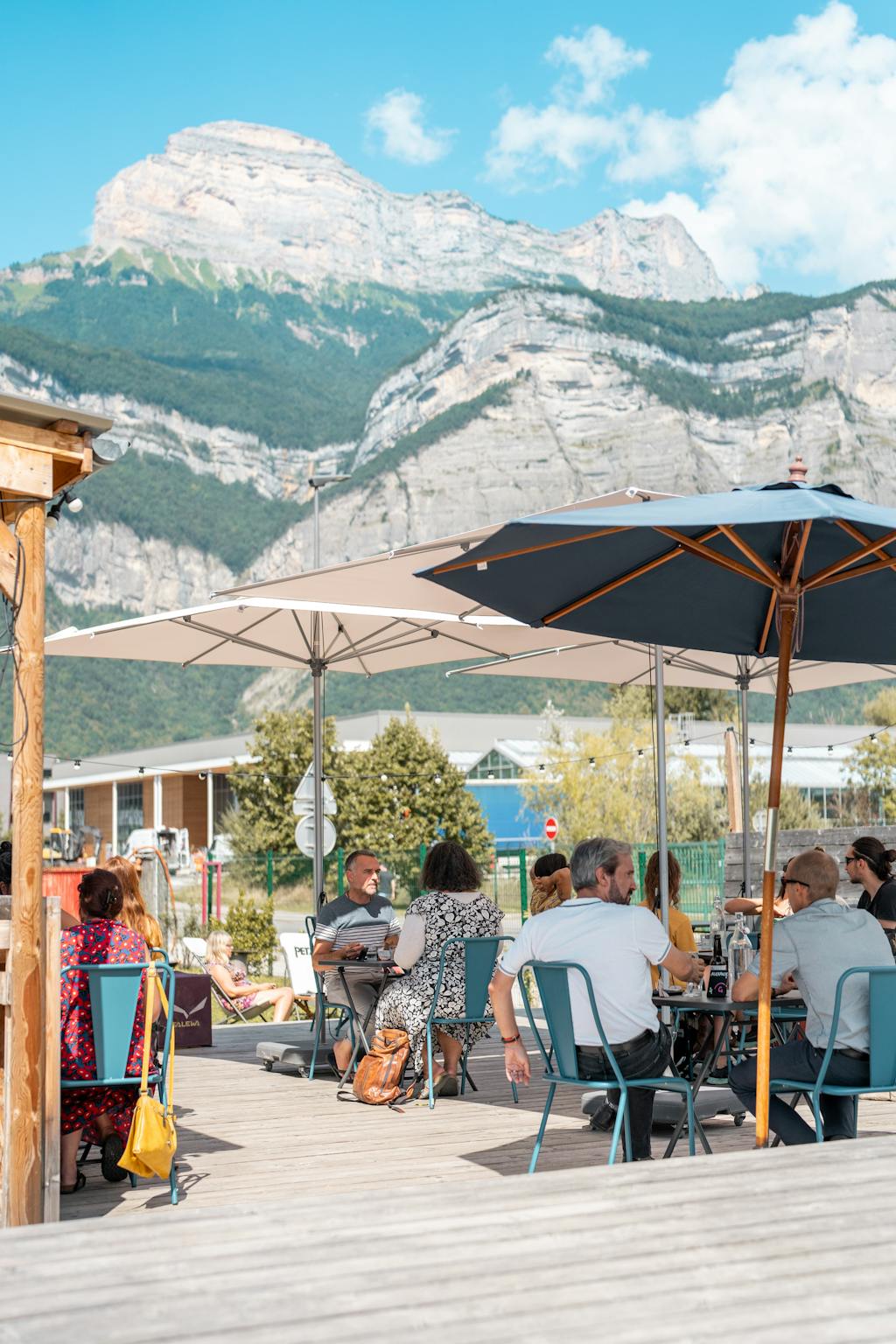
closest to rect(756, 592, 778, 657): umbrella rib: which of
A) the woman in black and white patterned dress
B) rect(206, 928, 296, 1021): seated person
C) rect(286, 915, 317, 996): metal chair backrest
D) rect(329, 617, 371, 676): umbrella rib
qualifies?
the woman in black and white patterned dress

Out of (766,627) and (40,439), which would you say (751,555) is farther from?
(40,439)

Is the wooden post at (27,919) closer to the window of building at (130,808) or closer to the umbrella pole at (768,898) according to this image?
the umbrella pole at (768,898)

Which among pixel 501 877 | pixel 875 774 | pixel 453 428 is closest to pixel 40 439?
pixel 501 877

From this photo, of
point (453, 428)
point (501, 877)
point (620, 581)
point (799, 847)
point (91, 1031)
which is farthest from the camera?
point (453, 428)

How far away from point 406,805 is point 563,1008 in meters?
32.1

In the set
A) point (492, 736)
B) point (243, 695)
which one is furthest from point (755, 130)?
point (492, 736)

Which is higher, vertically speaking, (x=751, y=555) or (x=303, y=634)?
(x=303, y=634)

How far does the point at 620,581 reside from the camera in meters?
5.54

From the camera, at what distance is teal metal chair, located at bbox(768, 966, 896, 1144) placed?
4473mm

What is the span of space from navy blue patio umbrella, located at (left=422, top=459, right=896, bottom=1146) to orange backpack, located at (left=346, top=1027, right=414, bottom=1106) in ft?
7.53

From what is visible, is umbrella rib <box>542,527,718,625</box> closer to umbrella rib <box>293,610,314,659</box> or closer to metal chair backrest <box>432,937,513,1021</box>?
metal chair backrest <box>432,937,513,1021</box>

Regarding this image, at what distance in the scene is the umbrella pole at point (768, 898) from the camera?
4359 mm

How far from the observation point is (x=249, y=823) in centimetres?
3781

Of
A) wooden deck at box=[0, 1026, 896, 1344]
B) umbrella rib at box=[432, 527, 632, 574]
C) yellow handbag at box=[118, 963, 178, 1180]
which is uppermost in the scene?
umbrella rib at box=[432, 527, 632, 574]
